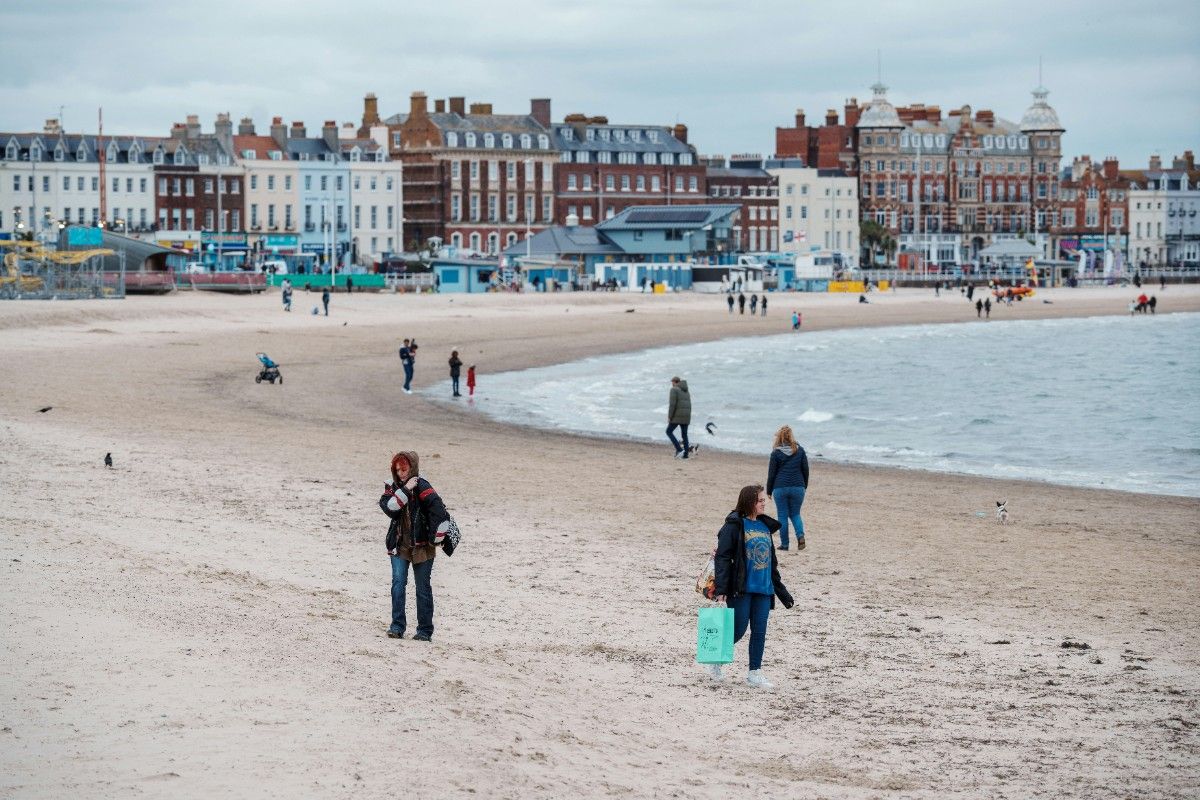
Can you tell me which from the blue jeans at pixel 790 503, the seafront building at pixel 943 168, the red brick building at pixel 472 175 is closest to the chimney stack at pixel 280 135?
the red brick building at pixel 472 175

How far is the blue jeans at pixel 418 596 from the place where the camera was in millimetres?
12516

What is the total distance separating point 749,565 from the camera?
1179 cm

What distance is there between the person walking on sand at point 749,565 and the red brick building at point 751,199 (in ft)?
396

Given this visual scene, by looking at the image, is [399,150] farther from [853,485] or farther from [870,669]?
[870,669]

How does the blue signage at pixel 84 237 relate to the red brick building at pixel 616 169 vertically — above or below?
below

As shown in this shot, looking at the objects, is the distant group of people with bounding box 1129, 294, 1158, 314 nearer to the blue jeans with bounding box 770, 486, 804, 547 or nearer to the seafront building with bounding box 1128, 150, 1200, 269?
the seafront building with bounding box 1128, 150, 1200, 269

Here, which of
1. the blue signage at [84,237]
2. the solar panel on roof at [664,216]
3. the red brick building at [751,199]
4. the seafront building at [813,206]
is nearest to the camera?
the blue signage at [84,237]

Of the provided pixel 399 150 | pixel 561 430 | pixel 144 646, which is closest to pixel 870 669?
pixel 144 646

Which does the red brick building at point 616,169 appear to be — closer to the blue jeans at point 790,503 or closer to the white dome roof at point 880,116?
the white dome roof at point 880,116

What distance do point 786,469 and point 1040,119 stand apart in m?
146

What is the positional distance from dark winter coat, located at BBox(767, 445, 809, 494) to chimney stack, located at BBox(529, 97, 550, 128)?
4199 inches

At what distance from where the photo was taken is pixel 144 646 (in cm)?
1093

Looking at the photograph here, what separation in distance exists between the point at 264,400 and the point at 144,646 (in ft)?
81.5

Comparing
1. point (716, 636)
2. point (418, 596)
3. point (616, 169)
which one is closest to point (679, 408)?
point (418, 596)
